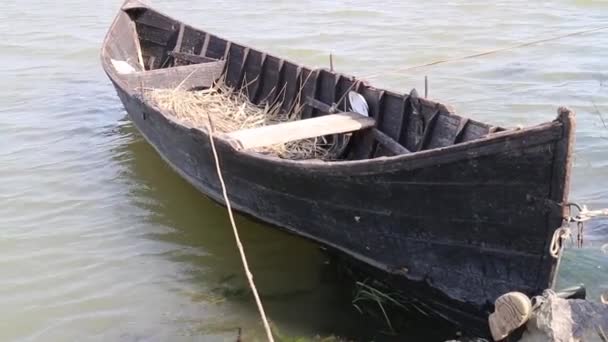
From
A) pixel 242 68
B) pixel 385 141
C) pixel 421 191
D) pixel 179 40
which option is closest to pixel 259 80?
pixel 242 68

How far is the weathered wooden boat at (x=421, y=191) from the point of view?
3658mm

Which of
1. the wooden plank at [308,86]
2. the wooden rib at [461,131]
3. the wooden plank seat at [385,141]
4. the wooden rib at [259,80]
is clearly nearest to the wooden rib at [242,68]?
the wooden rib at [259,80]

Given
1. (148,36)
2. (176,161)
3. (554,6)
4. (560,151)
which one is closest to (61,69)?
(148,36)

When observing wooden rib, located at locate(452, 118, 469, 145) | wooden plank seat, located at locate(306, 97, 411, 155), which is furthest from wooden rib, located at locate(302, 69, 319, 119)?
wooden rib, located at locate(452, 118, 469, 145)

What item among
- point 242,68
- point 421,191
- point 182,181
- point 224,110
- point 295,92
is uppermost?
point 242,68

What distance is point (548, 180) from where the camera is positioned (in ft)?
11.7

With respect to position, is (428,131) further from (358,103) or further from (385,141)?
(358,103)

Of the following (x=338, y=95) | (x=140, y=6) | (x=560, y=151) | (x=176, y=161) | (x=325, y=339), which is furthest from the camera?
(x=140, y=6)

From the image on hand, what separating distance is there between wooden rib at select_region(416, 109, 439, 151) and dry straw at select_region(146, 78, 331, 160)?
125 centimetres

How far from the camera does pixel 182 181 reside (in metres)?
7.31

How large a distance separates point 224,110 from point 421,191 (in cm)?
365

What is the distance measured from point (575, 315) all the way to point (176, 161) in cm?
416

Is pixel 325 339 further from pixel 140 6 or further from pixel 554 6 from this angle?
pixel 554 6

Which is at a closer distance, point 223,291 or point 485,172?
point 485,172
